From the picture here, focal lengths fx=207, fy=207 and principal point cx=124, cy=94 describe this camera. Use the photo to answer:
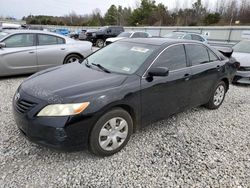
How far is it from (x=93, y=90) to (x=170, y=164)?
53.8 inches

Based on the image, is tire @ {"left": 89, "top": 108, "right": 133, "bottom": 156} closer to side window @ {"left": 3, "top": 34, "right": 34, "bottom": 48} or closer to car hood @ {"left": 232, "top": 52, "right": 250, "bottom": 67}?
side window @ {"left": 3, "top": 34, "right": 34, "bottom": 48}

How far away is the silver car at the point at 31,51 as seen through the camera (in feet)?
18.8

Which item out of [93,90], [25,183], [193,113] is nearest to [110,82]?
[93,90]

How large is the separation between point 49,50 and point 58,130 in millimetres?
4631

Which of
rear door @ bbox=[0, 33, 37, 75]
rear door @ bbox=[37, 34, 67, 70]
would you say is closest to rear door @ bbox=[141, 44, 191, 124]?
rear door @ bbox=[37, 34, 67, 70]

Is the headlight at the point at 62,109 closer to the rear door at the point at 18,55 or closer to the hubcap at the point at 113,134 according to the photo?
the hubcap at the point at 113,134

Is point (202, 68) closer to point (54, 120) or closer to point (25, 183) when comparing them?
point (54, 120)

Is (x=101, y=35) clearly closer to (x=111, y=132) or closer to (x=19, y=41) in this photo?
(x=19, y=41)

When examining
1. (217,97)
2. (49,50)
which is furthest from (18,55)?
(217,97)

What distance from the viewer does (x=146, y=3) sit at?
58.1 meters

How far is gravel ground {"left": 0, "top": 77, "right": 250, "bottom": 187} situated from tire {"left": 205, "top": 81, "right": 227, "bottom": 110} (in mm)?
739

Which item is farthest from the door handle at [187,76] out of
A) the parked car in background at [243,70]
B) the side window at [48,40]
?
the side window at [48,40]

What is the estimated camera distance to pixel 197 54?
385cm

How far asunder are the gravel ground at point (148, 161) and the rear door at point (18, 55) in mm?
2623
